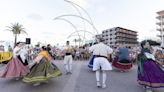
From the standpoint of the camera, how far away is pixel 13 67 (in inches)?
344

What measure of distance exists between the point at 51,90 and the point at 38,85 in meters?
0.86

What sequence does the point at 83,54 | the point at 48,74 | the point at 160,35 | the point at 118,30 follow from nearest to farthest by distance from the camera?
the point at 48,74 → the point at 83,54 → the point at 160,35 → the point at 118,30

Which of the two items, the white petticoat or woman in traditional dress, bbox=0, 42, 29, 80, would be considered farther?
woman in traditional dress, bbox=0, 42, 29, 80

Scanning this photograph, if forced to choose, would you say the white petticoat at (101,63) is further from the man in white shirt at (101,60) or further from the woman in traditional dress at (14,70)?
the woman in traditional dress at (14,70)

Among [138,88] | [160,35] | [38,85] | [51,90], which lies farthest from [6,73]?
[160,35]

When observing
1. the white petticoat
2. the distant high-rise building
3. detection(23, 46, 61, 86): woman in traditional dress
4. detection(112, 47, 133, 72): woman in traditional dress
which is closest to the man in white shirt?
the white petticoat

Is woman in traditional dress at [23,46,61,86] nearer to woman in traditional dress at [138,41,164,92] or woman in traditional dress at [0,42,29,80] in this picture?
woman in traditional dress at [0,42,29,80]

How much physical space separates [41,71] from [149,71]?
340 cm

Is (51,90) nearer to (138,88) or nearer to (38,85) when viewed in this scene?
(38,85)

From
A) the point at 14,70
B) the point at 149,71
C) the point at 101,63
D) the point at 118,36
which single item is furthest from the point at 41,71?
the point at 118,36

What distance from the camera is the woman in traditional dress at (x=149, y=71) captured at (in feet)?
21.0

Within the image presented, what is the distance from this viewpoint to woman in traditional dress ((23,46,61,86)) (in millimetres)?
7095

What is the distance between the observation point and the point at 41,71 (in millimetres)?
7367

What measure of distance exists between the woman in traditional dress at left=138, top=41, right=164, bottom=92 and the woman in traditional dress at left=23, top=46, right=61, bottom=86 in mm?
2901
